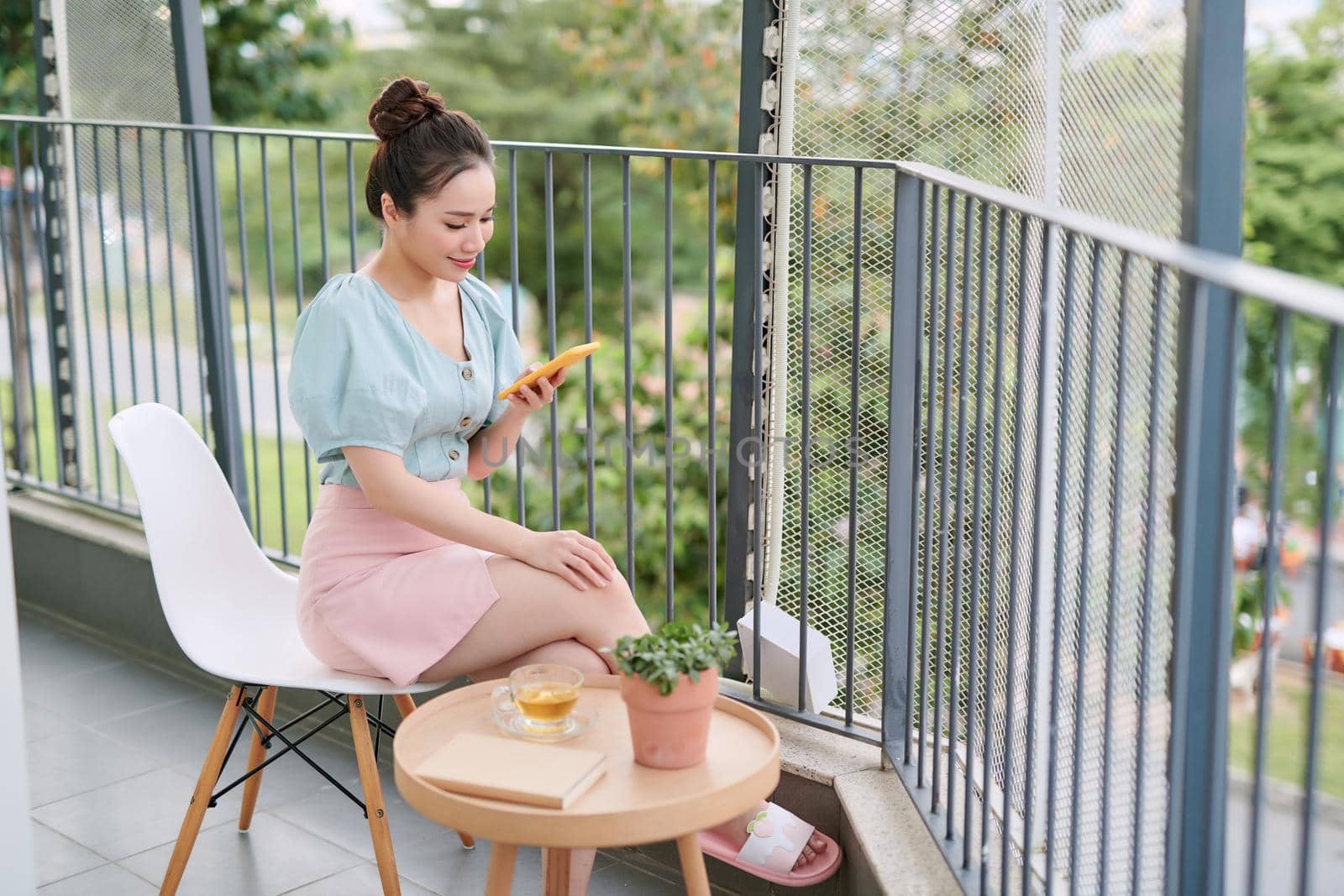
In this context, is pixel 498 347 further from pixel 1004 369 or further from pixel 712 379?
pixel 1004 369

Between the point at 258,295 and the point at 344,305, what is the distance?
11229 millimetres

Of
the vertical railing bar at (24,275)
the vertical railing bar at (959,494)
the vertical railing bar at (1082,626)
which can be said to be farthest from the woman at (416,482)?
the vertical railing bar at (24,275)

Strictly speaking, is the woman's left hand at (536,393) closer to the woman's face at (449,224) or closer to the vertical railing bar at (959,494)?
the woman's face at (449,224)

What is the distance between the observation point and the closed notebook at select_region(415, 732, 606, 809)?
5.04ft

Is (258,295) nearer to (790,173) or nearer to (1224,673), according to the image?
(790,173)

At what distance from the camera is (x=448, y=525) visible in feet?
6.65

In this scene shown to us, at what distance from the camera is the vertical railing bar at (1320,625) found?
0.95 m

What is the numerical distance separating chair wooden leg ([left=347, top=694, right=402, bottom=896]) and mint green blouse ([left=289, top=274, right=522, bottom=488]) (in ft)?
1.15

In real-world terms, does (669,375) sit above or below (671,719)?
above

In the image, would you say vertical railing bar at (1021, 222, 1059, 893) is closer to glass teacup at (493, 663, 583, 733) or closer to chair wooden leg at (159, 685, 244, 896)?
glass teacup at (493, 663, 583, 733)

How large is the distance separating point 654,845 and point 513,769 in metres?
0.91

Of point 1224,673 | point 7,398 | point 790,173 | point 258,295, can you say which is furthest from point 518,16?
Result: point 1224,673

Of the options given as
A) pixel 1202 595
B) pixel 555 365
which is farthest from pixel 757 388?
pixel 1202 595

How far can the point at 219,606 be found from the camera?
2.29 m
